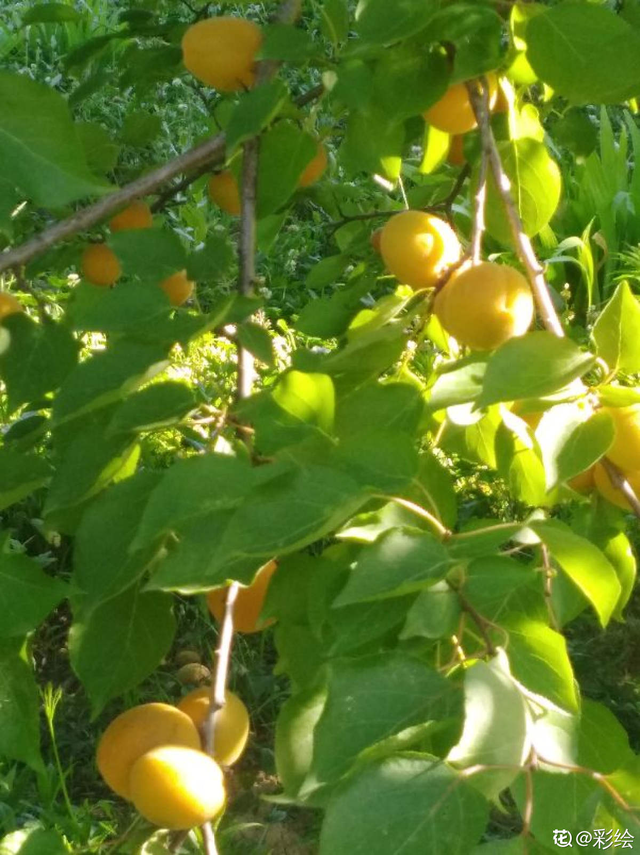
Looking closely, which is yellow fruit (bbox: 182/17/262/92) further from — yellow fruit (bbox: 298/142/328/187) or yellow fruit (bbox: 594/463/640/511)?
yellow fruit (bbox: 594/463/640/511)

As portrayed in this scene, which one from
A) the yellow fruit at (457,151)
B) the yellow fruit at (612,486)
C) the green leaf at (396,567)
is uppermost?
the green leaf at (396,567)

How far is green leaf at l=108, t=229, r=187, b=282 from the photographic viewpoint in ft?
2.72

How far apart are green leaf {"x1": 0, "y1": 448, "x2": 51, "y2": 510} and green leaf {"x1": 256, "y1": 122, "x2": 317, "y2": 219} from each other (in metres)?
0.28

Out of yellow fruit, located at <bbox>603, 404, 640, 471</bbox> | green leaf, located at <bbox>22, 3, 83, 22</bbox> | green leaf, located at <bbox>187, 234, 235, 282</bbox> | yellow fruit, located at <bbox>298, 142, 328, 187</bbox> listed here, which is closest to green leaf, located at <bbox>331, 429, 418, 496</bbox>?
yellow fruit, located at <bbox>603, 404, 640, 471</bbox>

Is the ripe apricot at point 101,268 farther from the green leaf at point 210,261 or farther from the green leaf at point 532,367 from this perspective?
the green leaf at point 532,367

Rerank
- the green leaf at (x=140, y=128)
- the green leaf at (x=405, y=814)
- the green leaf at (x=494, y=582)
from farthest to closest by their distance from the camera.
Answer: the green leaf at (x=140, y=128) → the green leaf at (x=494, y=582) → the green leaf at (x=405, y=814)

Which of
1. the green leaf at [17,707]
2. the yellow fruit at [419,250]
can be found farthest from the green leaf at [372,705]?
the yellow fruit at [419,250]

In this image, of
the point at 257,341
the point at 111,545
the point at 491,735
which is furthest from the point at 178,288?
the point at 491,735

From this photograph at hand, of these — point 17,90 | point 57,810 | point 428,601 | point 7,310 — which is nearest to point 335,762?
point 428,601

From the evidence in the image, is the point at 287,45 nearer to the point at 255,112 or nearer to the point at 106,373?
the point at 255,112

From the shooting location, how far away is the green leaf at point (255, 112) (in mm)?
799

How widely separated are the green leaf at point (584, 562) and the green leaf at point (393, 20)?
1.07 ft

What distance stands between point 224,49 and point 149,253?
207mm

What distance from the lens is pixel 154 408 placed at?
74cm
